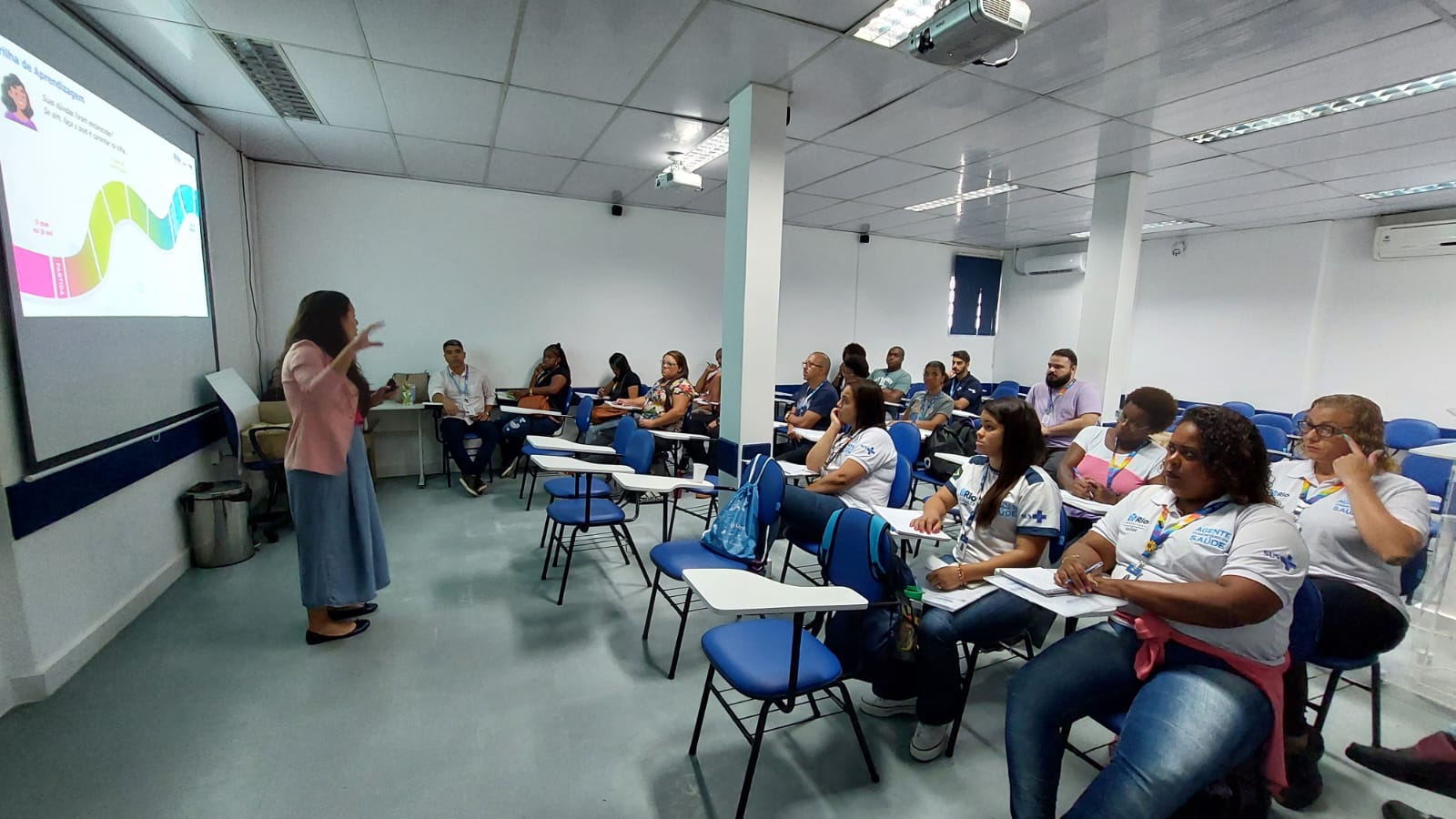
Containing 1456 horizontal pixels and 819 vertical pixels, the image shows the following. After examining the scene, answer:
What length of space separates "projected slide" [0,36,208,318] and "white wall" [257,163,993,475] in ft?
5.69

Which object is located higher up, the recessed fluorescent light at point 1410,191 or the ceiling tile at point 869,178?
the recessed fluorescent light at point 1410,191

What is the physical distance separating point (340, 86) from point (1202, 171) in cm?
633

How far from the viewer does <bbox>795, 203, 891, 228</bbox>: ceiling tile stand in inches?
253

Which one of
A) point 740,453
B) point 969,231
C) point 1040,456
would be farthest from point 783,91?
point 969,231

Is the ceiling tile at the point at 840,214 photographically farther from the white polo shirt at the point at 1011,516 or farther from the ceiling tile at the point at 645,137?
the white polo shirt at the point at 1011,516

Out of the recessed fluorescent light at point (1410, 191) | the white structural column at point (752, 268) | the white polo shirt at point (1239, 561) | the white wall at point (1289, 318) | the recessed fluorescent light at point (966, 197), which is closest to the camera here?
the white polo shirt at point (1239, 561)

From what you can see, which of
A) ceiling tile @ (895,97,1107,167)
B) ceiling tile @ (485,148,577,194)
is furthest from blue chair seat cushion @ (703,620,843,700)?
ceiling tile @ (485,148,577,194)

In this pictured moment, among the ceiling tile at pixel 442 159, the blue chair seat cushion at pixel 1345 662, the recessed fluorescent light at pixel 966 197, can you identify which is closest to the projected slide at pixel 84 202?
the ceiling tile at pixel 442 159

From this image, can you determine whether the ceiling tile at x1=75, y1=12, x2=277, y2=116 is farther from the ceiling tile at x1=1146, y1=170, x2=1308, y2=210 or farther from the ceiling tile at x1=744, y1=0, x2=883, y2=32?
the ceiling tile at x1=1146, y1=170, x2=1308, y2=210

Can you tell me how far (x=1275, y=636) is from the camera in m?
1.55

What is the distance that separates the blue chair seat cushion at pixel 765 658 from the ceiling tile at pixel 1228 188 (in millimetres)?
5621

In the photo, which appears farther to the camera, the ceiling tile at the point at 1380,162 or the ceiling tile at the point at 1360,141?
the ceiling tile at the point at 1380,162

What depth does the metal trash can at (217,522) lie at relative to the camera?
11.8 feet

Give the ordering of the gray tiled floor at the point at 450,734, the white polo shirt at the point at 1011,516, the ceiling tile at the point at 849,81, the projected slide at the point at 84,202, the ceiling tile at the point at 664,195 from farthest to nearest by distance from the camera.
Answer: the ceiling tile at the point at 664,195
the ceiling tile at the point at 849,81
the projected slide at the point at 84,202
the white polo shirt at the point at 1011,516
the gray tiled floor at the point at 450,734
